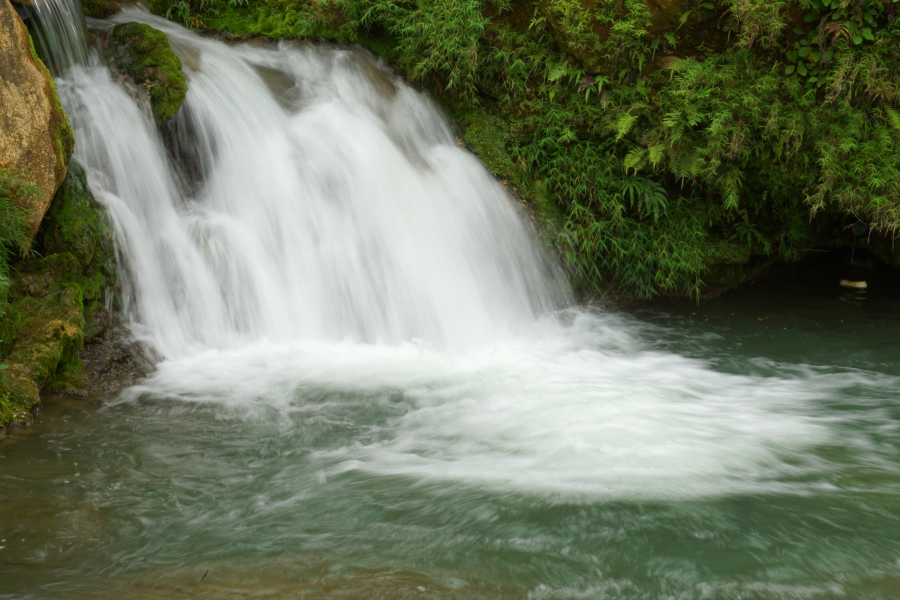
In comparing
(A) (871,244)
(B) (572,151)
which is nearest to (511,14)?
(B) (572,151)

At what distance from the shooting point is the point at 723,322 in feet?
20.9

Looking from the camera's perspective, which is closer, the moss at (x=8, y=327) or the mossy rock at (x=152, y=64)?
the moss at (x=8, y=327)

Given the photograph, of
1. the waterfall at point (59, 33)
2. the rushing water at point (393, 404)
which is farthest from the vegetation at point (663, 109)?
the waterfall at point (59, 33)

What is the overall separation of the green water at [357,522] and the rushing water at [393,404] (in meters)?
0.01

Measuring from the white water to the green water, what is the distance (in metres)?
0.14

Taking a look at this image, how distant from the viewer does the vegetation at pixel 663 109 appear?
586 cm

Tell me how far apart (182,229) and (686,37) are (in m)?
4.84

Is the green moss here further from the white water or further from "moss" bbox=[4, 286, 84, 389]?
"moss" bbox=[4, 286, 84, 389]

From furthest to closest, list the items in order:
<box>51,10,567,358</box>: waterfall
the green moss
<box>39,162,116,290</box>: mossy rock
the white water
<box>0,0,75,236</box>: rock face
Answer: the green moss → <box>51,10,567,358</box>: waterfall → <box>39,162,116,290</box>: mossy rock → <box>0,0,75,236</box>: rock face → the white water

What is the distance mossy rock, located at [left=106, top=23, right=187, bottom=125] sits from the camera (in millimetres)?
5547

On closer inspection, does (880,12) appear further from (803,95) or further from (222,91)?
(222,91)

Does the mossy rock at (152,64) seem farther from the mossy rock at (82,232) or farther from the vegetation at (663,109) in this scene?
the vegetation at (663,109)

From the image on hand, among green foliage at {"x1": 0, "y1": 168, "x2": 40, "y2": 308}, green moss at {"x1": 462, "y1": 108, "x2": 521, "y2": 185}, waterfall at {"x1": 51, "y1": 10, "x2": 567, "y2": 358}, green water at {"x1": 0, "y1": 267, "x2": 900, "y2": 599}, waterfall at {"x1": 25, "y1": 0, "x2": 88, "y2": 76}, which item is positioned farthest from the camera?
green moss at {"x1": 462, "y1": 108, "x2": 521, "y2": 185}

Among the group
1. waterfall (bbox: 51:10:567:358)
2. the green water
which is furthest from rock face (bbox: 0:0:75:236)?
the green water
